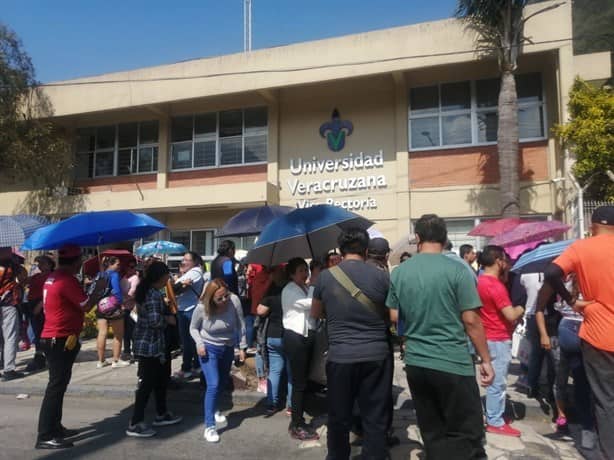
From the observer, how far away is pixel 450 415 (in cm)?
308

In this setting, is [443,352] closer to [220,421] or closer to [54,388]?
[220,421]

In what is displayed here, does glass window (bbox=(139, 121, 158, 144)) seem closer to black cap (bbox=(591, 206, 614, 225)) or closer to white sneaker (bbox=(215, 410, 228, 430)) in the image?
white sneaker (bbox=(215, 410, 228, 430))

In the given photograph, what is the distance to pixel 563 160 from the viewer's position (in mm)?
10984

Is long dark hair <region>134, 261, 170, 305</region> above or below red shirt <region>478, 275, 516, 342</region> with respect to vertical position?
above

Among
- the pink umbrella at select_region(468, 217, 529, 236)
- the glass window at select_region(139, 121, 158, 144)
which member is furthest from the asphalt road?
the glass window at select_region(139, 121, 158, 144)

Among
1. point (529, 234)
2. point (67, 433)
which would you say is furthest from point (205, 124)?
point (67, 433)

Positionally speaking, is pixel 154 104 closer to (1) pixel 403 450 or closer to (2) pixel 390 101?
(2) pixel 390 101

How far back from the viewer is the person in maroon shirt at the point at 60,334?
15.1 feet

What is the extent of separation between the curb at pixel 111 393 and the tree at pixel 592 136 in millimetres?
8604

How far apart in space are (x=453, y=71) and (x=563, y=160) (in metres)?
3.56

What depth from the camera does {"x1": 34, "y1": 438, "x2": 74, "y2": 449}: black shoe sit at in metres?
4.55

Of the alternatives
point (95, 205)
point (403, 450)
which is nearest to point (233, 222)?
point (403, 450)

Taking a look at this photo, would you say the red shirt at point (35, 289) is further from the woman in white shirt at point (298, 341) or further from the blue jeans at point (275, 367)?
the woman in white shirt at point (298, 341)

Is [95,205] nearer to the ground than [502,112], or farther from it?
nearer to the ground
